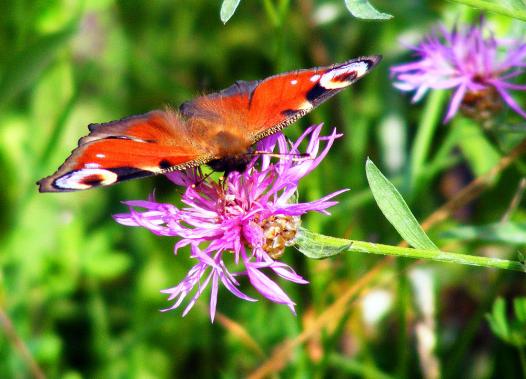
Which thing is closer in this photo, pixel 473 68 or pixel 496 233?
pixel 496 233

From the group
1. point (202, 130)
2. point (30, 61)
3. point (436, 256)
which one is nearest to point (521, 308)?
point (436, 256)

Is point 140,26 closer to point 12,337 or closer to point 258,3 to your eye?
point 258,3

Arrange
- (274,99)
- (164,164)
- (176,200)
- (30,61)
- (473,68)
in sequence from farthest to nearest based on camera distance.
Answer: (176,200)
(30,61)
(473,68)
(274,99)
(164,164)

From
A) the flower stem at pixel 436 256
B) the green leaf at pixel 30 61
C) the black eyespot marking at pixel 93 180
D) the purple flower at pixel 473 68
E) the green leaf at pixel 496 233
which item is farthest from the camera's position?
the green leaf at pixel 30 61

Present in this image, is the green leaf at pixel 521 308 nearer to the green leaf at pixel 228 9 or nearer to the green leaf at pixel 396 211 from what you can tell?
the green leaf at pixel 396 211

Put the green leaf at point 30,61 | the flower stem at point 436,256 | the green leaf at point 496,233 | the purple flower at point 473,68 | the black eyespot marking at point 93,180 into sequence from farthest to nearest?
the green leaf at point 30,61 < the purple flower at point 473,68 < the green leaf at point 496,233 < the black eyespot marking at point 93,180 < the flower stem at point 436,256

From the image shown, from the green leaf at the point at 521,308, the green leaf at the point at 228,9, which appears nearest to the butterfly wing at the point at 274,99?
the green leaf at the point at 228,9

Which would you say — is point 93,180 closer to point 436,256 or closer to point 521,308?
point 436,256
